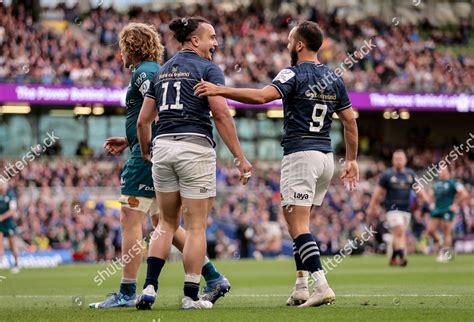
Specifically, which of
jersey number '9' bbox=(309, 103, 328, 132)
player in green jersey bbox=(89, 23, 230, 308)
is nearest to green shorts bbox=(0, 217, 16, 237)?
player in green jersey bbox=(89, 23, 230, 308)

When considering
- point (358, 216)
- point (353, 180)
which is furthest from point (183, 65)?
point (358, 216)

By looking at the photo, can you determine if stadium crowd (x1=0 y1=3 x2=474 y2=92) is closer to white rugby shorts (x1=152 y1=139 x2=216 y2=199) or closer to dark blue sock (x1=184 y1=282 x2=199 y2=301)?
white rugby shorts (x1=152 y1=139 x2=216 y2=199)

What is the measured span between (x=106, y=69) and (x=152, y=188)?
1094 inches

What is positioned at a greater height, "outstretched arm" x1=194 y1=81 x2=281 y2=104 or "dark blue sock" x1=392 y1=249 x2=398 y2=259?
"outstretched arm" x1=194 y1=81 x2=281 y2=104

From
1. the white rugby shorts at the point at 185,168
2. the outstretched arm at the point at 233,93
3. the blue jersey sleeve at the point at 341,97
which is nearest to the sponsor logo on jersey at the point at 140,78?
the white rugby shorts at the point at 185,168

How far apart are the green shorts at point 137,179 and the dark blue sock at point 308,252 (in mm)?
1573

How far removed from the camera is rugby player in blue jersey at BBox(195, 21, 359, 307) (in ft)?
31.8

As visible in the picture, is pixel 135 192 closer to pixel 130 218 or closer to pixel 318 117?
pixel 130 218

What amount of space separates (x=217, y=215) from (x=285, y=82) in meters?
24.7

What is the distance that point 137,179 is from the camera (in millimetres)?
10203

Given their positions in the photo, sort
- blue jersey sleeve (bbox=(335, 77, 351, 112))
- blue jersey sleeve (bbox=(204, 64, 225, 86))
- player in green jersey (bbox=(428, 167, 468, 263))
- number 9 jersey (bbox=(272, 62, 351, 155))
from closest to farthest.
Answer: blue jersey sleeve (bbox=(204, 64, 225, 86)), number 9 jersey (bbox=(272, 62, 351, 155)), blue jersey sleeve (bbox=(335, 77, 351, 112)), player in green jersey (bbox=(428, 167, 468, 263))

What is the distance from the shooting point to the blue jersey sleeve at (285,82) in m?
9.55

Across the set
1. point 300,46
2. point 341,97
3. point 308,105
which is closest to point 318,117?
point 308,105

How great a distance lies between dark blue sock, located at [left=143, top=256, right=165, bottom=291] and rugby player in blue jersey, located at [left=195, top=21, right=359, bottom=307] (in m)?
1.27
